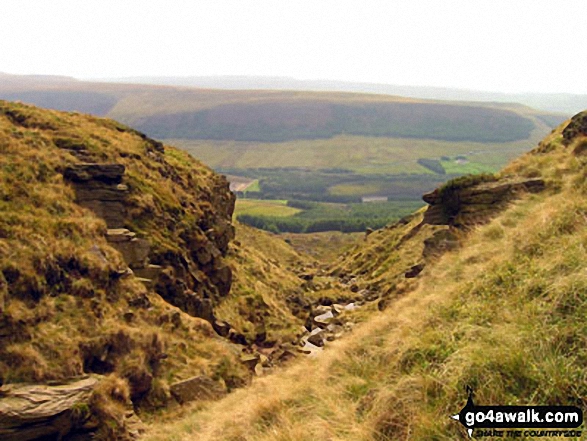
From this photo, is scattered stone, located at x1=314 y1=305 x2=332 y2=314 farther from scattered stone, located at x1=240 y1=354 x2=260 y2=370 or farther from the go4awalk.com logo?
the go4awalk.com logo

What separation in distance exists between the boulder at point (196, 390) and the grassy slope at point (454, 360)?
481cm

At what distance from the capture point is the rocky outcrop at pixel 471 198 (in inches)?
978

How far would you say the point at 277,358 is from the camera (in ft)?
96.3

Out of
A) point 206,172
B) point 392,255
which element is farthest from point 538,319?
point 392,255

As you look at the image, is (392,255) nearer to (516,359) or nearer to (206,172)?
(206,172)

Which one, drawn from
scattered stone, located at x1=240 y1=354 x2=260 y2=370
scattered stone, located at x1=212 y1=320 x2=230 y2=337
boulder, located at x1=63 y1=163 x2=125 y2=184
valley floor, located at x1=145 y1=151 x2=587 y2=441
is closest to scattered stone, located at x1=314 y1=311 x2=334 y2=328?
scattered stone, located at x1=212 y1=320 x2=230 y2=337

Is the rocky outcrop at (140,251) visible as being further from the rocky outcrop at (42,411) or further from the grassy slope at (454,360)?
the grassy slope at (454,360)

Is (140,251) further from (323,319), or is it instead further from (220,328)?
(323,319)

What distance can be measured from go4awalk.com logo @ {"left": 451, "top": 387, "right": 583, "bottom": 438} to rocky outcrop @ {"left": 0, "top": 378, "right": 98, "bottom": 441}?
12.8m

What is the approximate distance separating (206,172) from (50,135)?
2180 cm

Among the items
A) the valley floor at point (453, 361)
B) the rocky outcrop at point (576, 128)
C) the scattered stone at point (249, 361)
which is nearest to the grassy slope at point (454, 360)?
the valley floor at point (453, 361)

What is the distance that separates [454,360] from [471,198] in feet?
69.8

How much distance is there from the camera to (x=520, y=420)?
Result: 758 cm

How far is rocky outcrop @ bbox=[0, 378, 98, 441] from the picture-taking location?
1455 cm
